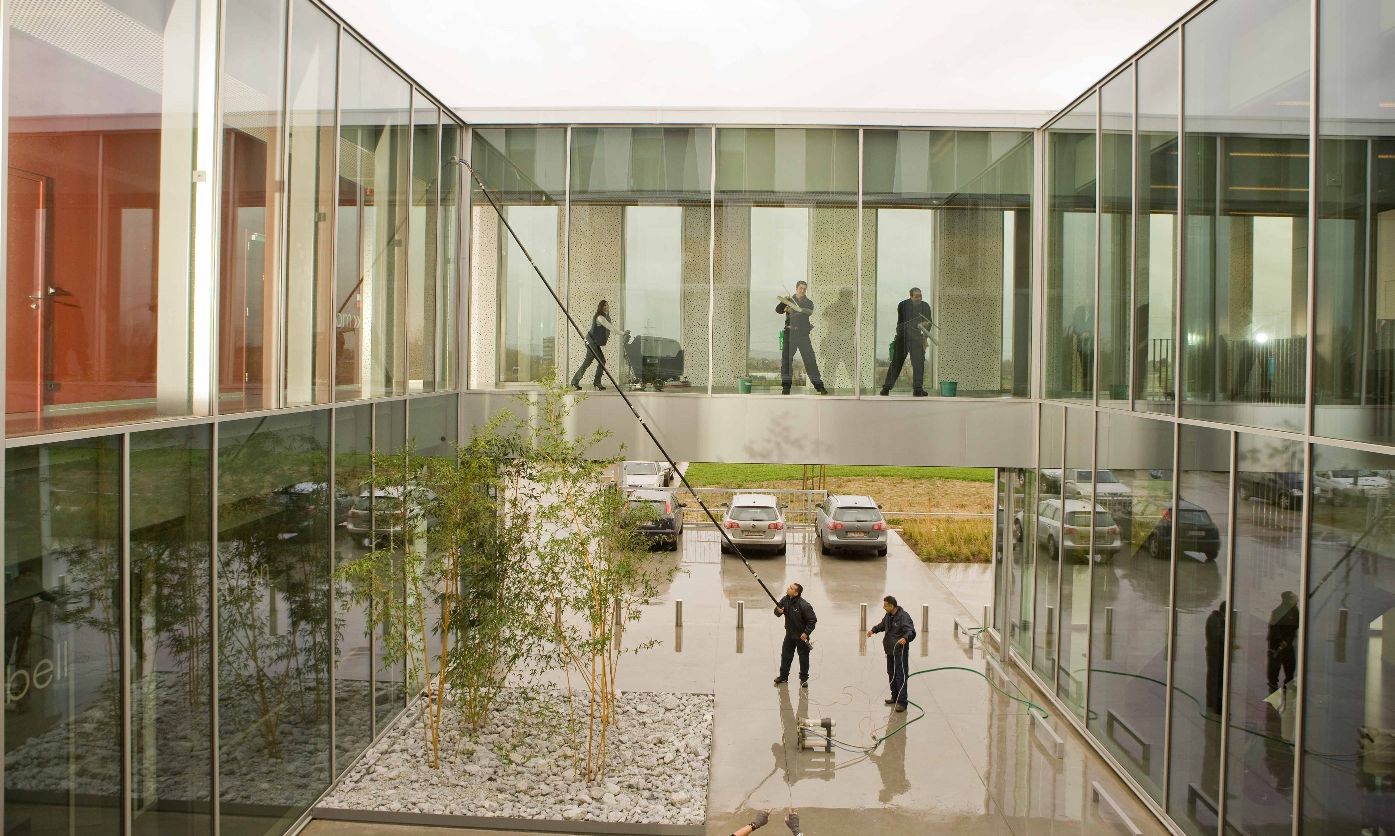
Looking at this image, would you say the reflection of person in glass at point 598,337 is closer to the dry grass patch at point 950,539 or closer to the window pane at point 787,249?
the window pane at point 787,249

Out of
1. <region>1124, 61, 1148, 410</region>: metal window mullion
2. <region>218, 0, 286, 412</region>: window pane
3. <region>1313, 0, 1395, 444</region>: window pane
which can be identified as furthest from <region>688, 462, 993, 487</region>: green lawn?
<region>1313, 0, 1395, 444</region>: window pane

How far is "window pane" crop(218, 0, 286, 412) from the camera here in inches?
279

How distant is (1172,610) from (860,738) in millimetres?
3832

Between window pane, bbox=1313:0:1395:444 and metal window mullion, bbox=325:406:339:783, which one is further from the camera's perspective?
metal window mullion, bbox=325:406:339:783

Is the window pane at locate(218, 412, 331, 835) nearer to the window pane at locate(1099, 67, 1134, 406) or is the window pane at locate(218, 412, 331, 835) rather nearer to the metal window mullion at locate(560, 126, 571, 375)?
the metal window mullion at locate(560, 126, 571, 375)

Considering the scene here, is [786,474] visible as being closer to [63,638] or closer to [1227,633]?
[1227,633]

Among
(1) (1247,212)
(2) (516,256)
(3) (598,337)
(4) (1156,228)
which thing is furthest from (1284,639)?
(2) (516,256)

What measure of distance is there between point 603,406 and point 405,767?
5.29 meters

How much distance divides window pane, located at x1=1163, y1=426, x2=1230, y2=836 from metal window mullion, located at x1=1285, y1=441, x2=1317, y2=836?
1.10 m

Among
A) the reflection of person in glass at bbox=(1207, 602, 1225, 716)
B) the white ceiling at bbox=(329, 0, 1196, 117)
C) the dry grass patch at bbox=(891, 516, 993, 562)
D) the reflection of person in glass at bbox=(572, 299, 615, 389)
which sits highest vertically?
the white ceiling at bbox=(329, 0, 1196, 117)

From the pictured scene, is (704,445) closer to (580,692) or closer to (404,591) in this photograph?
(580,692)

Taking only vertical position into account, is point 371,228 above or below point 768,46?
below

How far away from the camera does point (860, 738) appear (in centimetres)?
1099

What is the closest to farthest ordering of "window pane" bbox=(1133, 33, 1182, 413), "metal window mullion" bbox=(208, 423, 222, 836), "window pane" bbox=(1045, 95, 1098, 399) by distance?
"metal window mullion" bbox=(208, 423, 222, 836)
"window pane" bbox=(1133, 33, 1182, 413)
"window pane" bbox=(1045, 95, 1098, 399)
